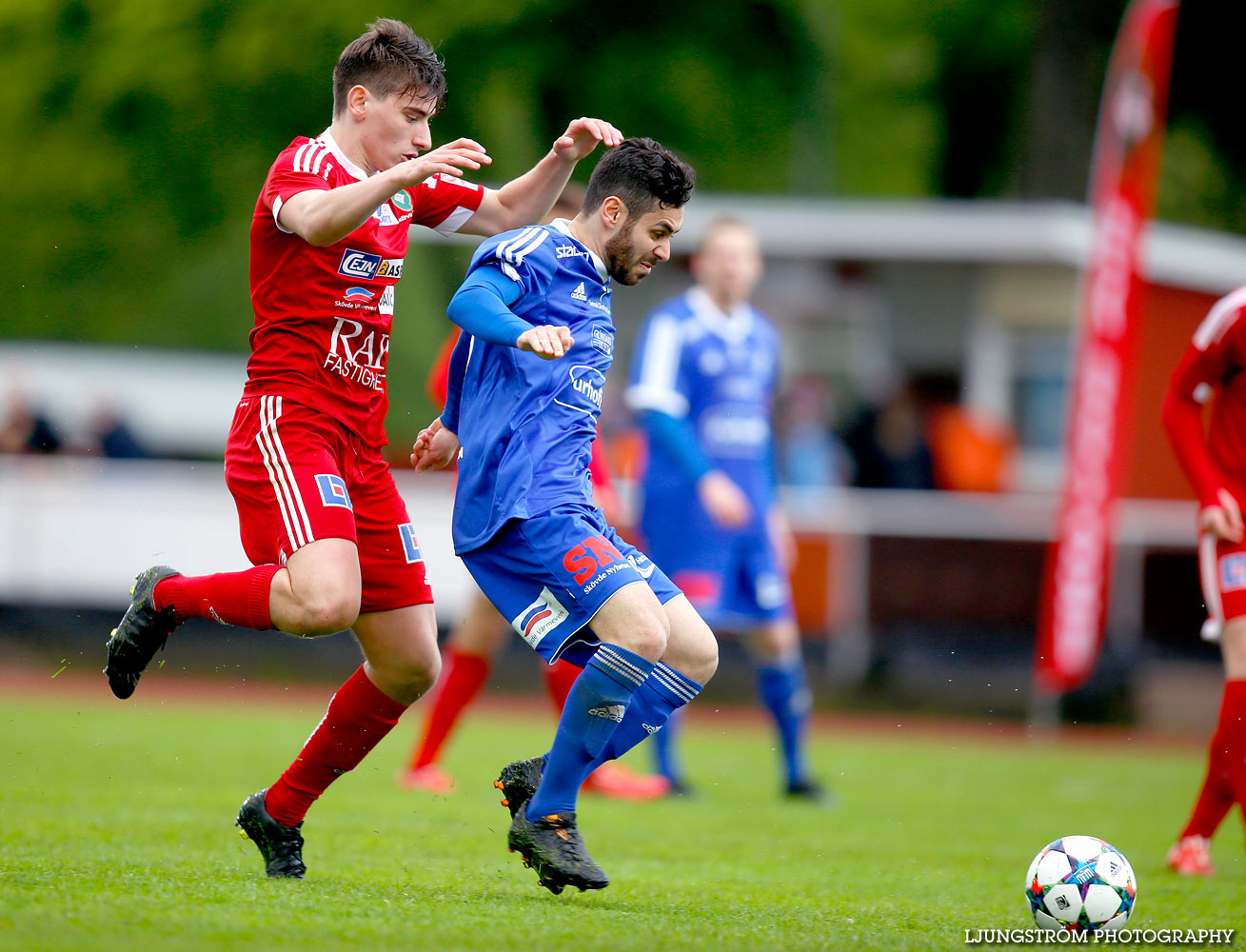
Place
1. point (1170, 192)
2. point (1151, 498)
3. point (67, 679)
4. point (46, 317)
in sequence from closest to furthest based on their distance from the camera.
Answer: point (67, 679) → point (1151, 498) → point (46, 317) → point (1170, 192)

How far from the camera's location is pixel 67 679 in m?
12.2

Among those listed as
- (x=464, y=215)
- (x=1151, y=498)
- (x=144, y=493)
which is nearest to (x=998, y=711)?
(x=1151, y=498)

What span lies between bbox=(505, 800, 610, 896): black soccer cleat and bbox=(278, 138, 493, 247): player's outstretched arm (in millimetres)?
1710

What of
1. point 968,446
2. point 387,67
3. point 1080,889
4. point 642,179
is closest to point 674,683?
point 1080,889

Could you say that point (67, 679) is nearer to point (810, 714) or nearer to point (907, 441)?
point (810, 714)

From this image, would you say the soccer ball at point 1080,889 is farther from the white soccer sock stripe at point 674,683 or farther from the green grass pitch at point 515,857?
the white soccer sock stripe at point 674,683

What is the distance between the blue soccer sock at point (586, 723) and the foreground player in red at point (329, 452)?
0.55m

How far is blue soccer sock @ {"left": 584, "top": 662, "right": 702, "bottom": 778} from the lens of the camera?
4352 millimetres

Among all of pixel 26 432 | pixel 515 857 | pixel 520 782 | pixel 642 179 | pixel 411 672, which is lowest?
pixel 515 857

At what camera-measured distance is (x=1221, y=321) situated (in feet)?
18.1

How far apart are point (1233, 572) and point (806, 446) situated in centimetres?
825

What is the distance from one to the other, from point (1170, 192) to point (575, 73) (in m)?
11.9

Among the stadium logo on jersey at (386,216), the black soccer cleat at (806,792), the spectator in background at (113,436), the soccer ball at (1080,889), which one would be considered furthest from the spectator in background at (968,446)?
the stadium logo on jersey at (386,216)

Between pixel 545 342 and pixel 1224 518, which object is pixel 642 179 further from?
pixel 1224 518
